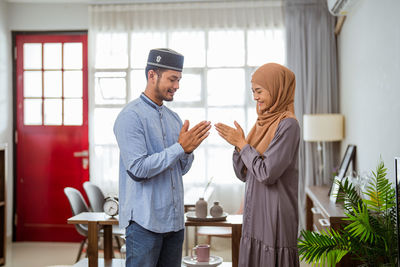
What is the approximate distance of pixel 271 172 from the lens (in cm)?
209

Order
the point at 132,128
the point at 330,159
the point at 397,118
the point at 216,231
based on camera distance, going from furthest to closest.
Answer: the point at 330,159 < the point at 216,231 < the point at 397,118 < the point at 132,128

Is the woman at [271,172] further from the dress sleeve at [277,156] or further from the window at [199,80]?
the window at [199,80]

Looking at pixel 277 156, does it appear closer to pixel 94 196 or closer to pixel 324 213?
pixel 324 213

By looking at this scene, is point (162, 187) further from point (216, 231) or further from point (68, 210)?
point (68, 210)

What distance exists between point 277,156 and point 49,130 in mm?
4519

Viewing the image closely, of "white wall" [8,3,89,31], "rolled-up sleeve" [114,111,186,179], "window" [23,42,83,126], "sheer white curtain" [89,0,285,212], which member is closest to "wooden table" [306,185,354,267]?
"sheer white curtain" [89,0,285,212]

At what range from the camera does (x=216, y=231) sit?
4.54 metres

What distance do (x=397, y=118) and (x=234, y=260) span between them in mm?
1410

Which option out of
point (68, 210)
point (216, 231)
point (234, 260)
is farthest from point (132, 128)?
point (68, 210)

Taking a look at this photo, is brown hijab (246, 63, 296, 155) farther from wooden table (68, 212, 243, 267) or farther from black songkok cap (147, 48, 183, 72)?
wooden table (68, 212, 243, 267)

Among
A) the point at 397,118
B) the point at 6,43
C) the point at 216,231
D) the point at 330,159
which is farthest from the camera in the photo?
the point at 6,43

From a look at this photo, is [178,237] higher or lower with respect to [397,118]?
lower

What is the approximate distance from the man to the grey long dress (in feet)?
1.04

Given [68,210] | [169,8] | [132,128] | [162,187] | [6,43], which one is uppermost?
[169,8]
